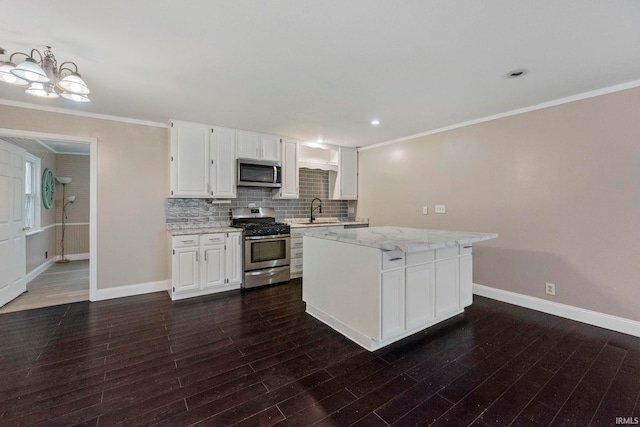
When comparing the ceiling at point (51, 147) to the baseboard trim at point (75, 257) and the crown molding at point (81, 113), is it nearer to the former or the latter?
the crown molding at point (81, 113)

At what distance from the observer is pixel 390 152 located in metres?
5.04

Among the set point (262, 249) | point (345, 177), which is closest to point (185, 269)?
point (262, 249)

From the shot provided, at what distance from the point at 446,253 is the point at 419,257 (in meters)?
0.44

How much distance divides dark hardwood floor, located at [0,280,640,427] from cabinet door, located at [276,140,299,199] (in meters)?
2.30

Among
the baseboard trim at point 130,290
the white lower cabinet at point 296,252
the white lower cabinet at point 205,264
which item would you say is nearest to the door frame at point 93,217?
the baseboard trim at point 130,290

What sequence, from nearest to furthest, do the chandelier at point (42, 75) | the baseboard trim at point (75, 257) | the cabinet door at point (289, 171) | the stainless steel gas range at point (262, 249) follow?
the chandelier at point (42, 75) < the stainless steel gas range at point (262, 249) < the cabinet door at point (289, 171) < the baseboard trim at point (75, 257)

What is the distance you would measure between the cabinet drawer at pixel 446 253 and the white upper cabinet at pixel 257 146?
3.01 m

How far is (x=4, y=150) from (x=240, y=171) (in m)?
2.70

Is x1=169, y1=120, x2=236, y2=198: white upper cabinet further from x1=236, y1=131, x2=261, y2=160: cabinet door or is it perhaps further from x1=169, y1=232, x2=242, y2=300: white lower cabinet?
x1=169, y1=232, x2=242, y2=300: white lower cabinet

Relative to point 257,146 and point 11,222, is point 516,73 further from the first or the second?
point 11,222

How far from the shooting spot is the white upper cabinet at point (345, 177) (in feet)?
18.1

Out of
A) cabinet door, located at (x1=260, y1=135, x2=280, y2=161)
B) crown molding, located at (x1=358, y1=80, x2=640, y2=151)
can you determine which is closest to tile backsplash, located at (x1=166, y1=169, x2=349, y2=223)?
cabinet door, located at (x1=260, y1=135, x2=280, y2=161)

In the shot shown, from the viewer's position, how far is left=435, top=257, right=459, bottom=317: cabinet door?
2.76 m

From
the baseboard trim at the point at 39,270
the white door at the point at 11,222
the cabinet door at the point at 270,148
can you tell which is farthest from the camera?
the cabinet door at the point at 270,148
